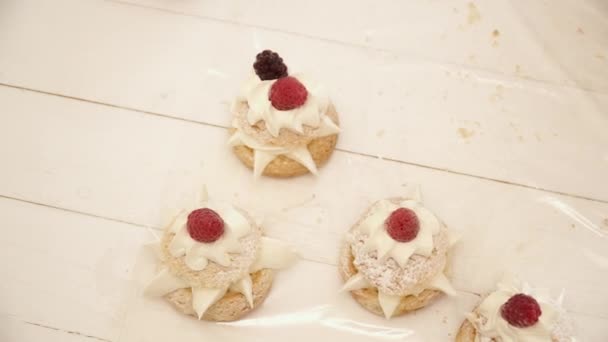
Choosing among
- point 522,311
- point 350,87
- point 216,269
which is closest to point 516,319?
point 522,311

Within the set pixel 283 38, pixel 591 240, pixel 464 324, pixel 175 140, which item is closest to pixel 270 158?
pixel 175 140

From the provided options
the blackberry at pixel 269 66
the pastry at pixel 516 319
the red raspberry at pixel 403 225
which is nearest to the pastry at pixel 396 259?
the red raspberry at pixel 403 225

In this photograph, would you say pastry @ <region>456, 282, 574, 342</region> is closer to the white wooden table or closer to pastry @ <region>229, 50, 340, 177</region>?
the white wooden table

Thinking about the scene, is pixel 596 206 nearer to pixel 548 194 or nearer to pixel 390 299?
pixel 548 194

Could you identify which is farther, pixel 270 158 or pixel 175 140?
pixel 175 140

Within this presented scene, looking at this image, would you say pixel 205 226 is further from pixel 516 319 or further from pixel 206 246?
pixel 516 319

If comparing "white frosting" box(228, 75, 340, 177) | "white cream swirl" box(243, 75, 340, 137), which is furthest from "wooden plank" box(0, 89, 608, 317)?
"white cream swirl" box(243, 75, 340, 137)
